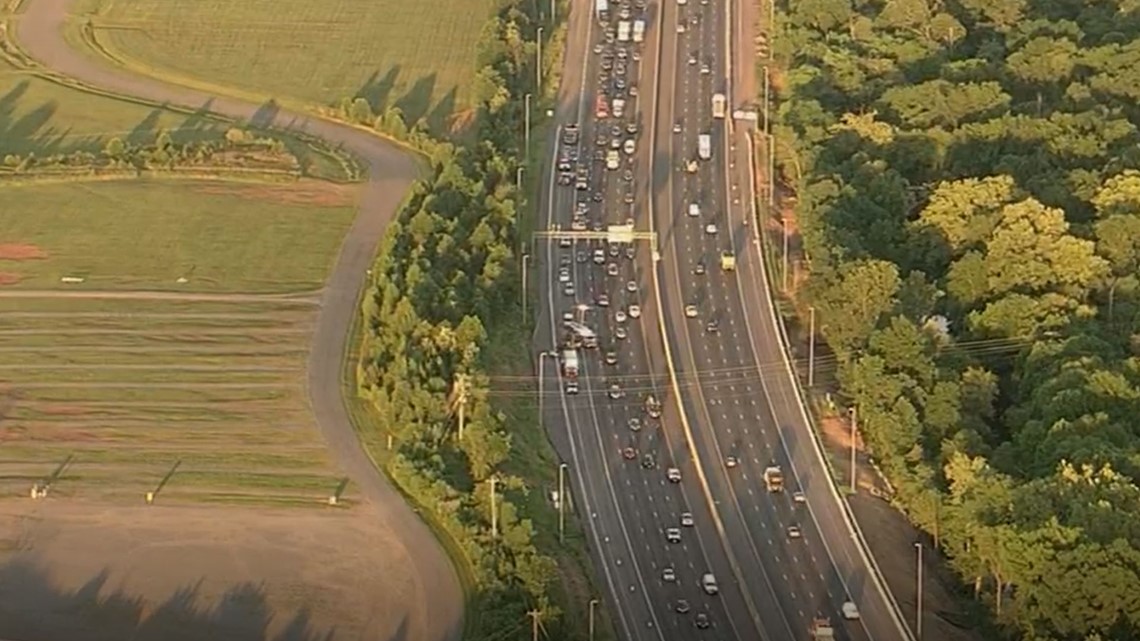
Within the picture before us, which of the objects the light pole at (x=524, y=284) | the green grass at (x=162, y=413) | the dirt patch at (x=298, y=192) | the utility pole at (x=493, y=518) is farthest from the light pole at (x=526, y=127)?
the utility pole at (x=493, y=518)

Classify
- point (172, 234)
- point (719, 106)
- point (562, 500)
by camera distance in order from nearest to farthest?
point (562, 500), point (172, 234), point (719, 106)

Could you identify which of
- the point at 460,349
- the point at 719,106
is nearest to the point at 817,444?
the point at 460,349

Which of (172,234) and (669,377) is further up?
(172,234)

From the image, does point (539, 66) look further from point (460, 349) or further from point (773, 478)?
point (773, 478)

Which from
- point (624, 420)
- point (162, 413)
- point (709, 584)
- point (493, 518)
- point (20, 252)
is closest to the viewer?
point (709, 584)

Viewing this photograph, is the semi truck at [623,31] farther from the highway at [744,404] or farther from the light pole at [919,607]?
the light pole at [919,607]

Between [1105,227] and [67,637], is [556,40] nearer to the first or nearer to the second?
[1105,227]
